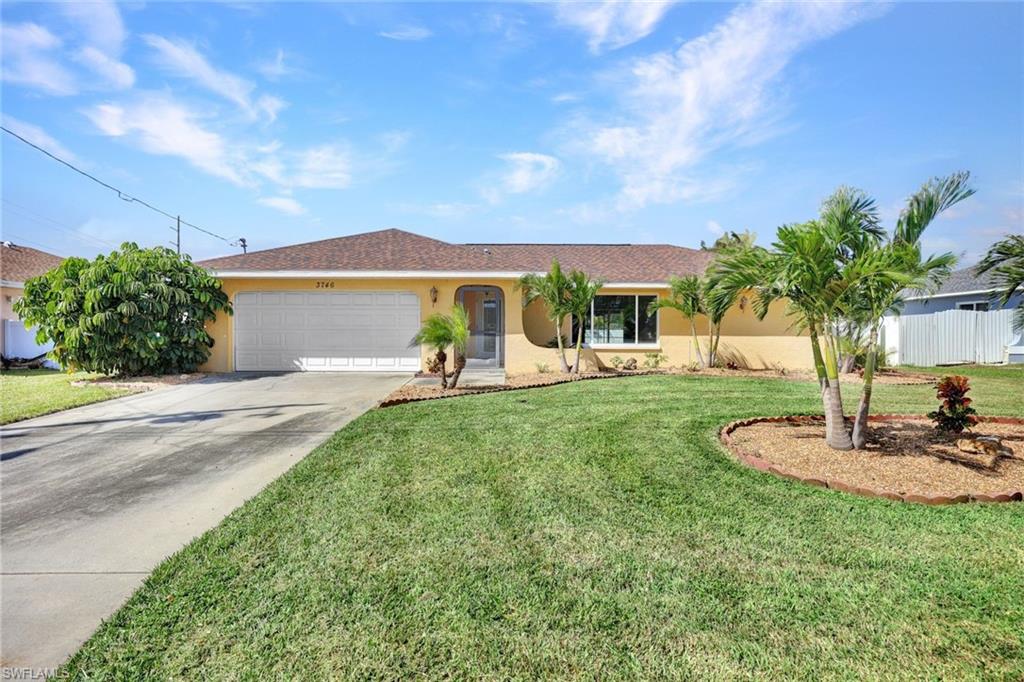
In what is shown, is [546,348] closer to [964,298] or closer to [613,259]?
[613,259]

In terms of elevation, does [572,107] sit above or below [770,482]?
above

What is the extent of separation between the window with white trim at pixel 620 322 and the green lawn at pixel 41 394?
11953 mm

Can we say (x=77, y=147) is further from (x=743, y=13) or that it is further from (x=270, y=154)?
(x=743, y=13)

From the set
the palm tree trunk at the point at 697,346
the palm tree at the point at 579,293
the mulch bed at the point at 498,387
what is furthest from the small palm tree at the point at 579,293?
the palm tree trunk at the point at 697,346

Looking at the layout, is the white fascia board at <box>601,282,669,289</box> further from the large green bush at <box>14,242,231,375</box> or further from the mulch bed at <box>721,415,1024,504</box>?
the large green bush at <box>14,242,231,375</box>

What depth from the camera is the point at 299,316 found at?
50.3ft

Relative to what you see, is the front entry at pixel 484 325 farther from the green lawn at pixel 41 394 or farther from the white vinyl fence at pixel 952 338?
the white vinyl fence at pixel 952 338

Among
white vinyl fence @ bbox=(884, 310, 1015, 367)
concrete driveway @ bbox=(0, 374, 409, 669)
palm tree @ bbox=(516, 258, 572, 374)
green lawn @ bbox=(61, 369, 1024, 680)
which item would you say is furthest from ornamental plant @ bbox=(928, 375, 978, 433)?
white vinyl fence @ bbox=(884, 310, 1015, 367)

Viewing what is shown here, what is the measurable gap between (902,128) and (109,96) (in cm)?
1958

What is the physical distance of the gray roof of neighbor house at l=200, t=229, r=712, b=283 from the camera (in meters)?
15.0

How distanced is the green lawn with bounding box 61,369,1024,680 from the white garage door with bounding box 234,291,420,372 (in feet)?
32.9

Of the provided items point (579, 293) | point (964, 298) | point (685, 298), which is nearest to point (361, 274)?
point (579, 293)

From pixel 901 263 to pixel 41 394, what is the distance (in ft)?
49.9

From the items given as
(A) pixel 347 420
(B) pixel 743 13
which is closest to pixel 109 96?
(A) pixel 347 420
